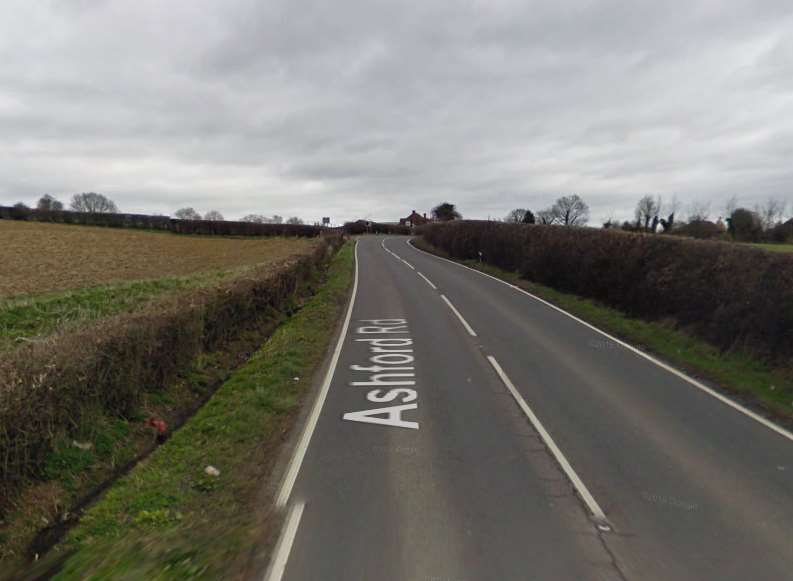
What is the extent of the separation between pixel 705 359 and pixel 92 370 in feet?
35.0

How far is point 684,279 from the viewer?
37.2 feet

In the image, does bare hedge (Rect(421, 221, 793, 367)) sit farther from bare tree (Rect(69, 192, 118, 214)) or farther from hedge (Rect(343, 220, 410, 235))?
bare tree (Rect(69, 192, 118, 214))

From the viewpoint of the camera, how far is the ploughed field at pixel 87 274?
11.7 metres

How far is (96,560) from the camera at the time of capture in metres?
3.57

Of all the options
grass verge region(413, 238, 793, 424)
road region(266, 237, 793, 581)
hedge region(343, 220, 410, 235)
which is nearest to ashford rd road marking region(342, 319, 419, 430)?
road region(266, 237, 793, 581)

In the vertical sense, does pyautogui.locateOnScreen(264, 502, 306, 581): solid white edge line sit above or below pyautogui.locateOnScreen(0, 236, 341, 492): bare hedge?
below

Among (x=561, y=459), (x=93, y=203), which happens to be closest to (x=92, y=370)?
(x=561, y=459)

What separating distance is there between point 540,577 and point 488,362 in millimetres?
5513

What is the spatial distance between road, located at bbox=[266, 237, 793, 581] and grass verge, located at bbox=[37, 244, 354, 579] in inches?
17.7

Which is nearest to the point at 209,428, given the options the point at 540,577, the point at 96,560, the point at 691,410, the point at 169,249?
the point at 96,560

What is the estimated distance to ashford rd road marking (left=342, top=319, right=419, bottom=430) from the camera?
622 centimetres

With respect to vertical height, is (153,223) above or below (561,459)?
above

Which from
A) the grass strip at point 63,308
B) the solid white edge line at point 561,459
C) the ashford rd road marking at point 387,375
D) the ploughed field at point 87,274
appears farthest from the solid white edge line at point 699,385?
the grass strip at point 63,308

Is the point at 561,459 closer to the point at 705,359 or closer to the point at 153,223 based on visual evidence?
the point at 705,359
